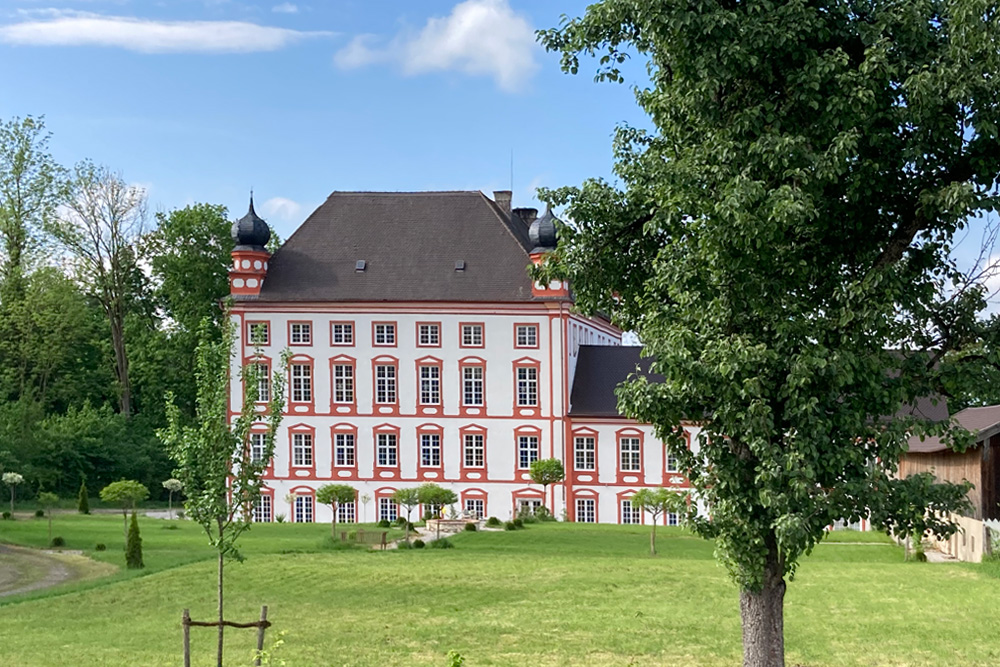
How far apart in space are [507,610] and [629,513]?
29.7 metres

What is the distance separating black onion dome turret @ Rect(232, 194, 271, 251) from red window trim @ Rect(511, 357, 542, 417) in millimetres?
11772

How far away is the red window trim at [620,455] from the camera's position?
50.6 m

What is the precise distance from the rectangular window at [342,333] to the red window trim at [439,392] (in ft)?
9.59

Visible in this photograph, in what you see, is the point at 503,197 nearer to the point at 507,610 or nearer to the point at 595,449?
the point at 595,449

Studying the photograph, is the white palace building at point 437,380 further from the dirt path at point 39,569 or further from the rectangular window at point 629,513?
the dirt path at point 39,569

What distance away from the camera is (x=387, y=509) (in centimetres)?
5216

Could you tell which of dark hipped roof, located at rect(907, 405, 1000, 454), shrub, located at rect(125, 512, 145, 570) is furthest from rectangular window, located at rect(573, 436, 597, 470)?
shrub, located at rect(125, 512, 145, 570)

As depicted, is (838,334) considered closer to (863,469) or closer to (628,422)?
(863,469)

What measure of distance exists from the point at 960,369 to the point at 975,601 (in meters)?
11.1

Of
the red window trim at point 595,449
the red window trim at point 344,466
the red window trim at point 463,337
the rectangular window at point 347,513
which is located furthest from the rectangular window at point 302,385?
the red window trim at point 595,449

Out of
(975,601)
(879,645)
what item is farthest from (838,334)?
(975,601)

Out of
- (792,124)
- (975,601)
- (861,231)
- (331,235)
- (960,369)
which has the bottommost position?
(975,601)

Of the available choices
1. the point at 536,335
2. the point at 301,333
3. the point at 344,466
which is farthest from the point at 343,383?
the point at 536,335

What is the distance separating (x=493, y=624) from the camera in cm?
1978
